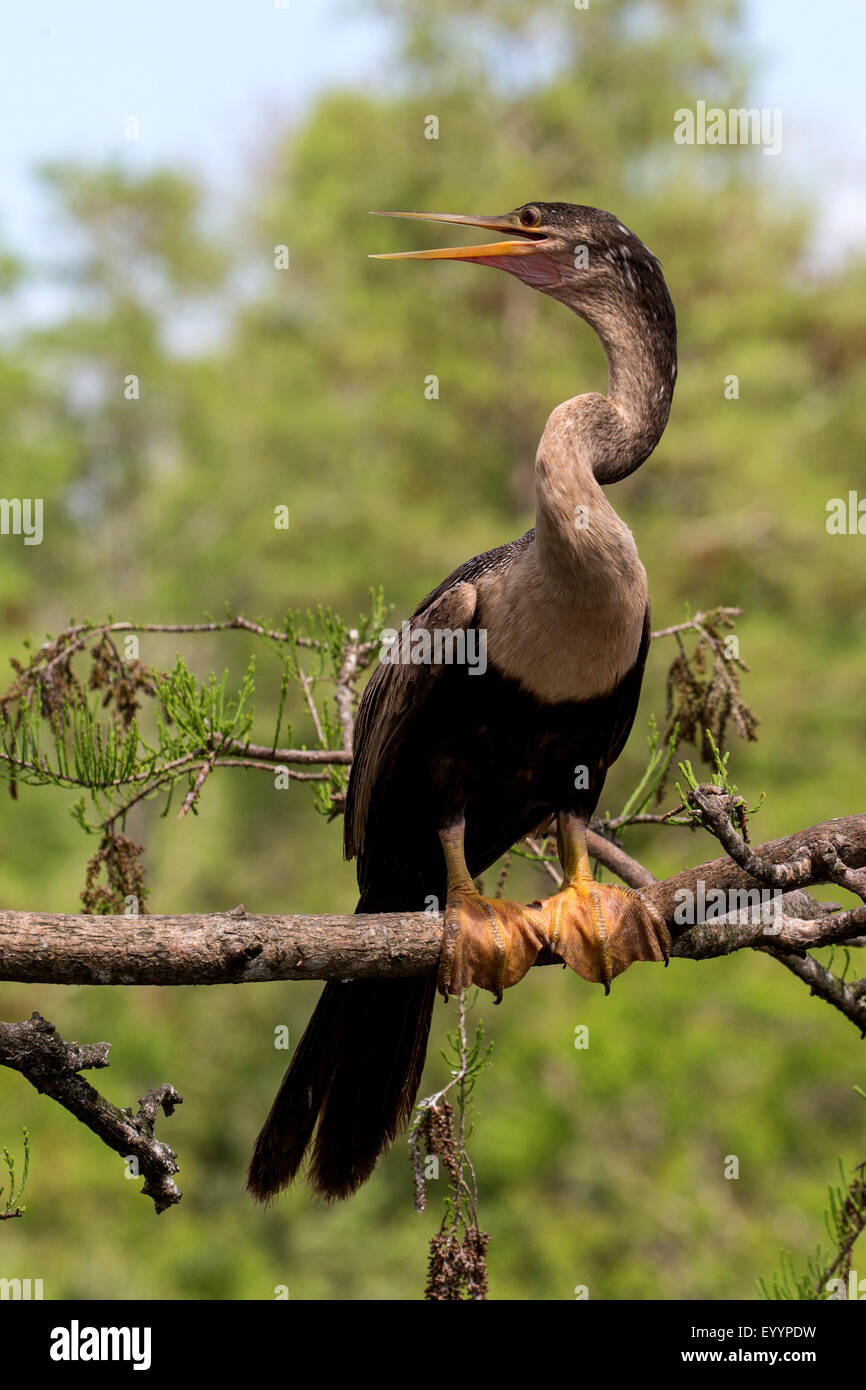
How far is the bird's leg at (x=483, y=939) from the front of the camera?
2641 millimetres

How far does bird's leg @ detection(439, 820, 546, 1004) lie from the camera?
2641 mm

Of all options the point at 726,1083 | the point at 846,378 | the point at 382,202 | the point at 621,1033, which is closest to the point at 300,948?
the point at 621,1033

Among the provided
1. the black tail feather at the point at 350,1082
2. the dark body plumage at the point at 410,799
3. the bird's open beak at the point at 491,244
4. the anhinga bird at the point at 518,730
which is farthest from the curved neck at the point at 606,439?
the black tail feather at the point at 350,1082

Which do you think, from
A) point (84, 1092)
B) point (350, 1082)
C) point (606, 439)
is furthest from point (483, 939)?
point (606, 439)

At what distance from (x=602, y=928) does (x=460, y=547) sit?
11.1 m

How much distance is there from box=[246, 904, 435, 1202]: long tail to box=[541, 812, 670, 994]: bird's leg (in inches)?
14.3

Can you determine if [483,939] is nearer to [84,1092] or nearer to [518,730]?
[518,730]

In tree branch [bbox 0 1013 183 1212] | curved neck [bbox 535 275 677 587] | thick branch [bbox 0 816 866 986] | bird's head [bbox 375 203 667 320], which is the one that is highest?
bird's head [bbox 375 203 667 320]

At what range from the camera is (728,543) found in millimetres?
14383

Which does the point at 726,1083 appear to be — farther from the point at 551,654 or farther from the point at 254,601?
the point at 551,654

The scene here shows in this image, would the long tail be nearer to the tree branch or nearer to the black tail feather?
the black tail feather

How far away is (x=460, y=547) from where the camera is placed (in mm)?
13672

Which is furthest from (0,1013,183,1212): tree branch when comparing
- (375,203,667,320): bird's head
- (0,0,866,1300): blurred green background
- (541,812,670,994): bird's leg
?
(0,0,866,1300): blurred green background

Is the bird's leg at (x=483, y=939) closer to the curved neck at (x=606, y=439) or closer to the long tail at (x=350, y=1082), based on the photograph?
the long tail at (x=350, y=1082)
